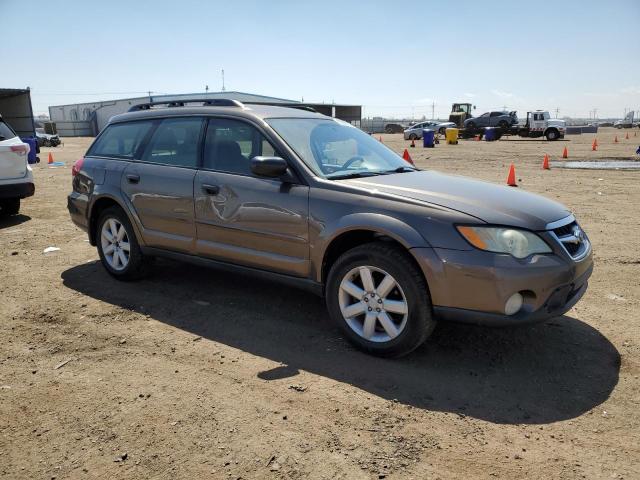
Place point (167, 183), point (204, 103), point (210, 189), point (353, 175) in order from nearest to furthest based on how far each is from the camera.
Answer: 1. point (353, 175)
2. point (210, 189)
3. point (167, 183)
4. point (204, 103)

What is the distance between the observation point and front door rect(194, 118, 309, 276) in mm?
4004

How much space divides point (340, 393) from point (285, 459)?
2.36 ft

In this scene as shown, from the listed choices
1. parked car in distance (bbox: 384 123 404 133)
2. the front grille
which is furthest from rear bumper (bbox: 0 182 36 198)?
parked car in distance (bbox: 384 123 404 133)

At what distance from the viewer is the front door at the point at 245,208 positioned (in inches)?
158

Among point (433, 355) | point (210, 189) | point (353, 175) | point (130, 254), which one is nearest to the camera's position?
point (433, 355)

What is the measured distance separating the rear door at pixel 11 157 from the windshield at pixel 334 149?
19.7 feet

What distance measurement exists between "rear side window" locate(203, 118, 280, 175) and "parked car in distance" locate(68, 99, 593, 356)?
1 cm

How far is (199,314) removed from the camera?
15.1ft

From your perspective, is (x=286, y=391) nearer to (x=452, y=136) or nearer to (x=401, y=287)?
(x=401, y=287)

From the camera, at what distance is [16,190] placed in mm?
8469

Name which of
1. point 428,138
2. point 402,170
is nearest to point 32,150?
point 402,170

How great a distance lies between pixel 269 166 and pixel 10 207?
23.7ft

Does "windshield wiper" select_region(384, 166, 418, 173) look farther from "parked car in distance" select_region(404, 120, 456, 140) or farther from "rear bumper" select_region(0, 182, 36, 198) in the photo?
"parked car in distance" select_region(404, 120, 456, 140)

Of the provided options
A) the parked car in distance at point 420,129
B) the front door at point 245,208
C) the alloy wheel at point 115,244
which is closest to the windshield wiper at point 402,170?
the front door at point 245,208
